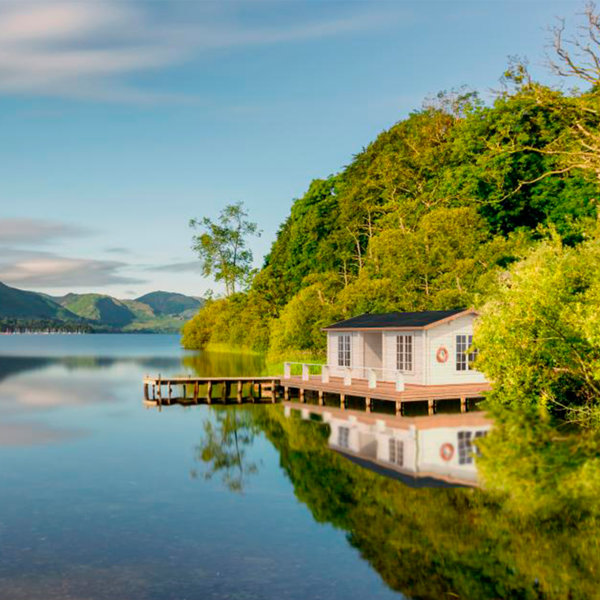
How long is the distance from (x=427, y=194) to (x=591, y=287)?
3339 centimetres

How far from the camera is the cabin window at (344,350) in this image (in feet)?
125

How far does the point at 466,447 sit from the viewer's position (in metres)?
23.5

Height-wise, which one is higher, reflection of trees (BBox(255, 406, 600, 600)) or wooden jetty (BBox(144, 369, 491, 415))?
wooden jetty (BBox(144, 369, 491, 415))

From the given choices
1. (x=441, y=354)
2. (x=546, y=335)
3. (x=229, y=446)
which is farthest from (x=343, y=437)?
(x=546, y=335)

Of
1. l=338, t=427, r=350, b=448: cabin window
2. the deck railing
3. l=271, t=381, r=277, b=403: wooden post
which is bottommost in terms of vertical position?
l=338, t=427, r=350, b=448: cabin window

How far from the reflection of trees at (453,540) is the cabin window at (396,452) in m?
1.30

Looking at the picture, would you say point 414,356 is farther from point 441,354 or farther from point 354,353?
point 354,353

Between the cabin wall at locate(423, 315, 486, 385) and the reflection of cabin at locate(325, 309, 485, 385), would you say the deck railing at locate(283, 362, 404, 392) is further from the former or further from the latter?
the cabin wall at locate(423, 315, 486, 385)

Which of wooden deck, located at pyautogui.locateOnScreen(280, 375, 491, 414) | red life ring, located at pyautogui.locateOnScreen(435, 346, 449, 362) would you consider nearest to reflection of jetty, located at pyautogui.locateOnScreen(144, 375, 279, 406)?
wooden deck, located at pyautogui.locateOnScreen(280, 375, 491, 414)

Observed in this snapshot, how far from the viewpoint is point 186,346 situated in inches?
4550

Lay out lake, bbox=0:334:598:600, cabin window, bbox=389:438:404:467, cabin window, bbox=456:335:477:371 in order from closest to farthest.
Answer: lake, bbox=0:334:598:600
cabin window, bbox=389:438:404:467
cabin window, bbox=456:335:477:371

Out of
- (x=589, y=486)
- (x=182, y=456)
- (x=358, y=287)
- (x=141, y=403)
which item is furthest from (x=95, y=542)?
(x=358, y=287)

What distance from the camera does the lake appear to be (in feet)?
41.0

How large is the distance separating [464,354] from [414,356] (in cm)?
245
